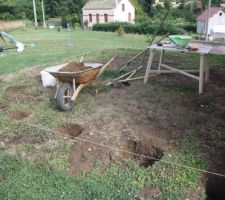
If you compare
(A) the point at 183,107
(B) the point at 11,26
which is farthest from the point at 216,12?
(A) the point at 183,107

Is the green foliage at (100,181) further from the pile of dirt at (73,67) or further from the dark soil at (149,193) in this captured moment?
the pile of dirt at (73,67)

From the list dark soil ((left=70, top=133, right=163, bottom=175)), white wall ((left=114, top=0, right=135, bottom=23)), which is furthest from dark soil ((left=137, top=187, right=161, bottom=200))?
white wall ((left=114, top=0, right=135, bottom=23))

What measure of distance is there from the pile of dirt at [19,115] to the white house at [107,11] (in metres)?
37.6

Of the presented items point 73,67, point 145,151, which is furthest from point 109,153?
point 73,67

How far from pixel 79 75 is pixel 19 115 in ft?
3.75

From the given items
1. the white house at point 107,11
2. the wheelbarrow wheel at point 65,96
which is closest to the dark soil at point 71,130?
the wheelbarrow wheel at point 65,96

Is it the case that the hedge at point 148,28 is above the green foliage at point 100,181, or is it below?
below

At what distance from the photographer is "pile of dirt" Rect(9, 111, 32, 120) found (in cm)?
513

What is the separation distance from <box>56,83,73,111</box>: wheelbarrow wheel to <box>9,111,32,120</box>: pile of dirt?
534mm

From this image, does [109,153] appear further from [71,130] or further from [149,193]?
[71,130]

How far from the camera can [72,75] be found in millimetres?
5195

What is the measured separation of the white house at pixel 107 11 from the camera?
41750 millimetres

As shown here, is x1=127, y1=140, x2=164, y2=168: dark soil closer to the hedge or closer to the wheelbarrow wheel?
the wheelbarrow wheel

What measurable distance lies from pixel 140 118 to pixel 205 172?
153cm
